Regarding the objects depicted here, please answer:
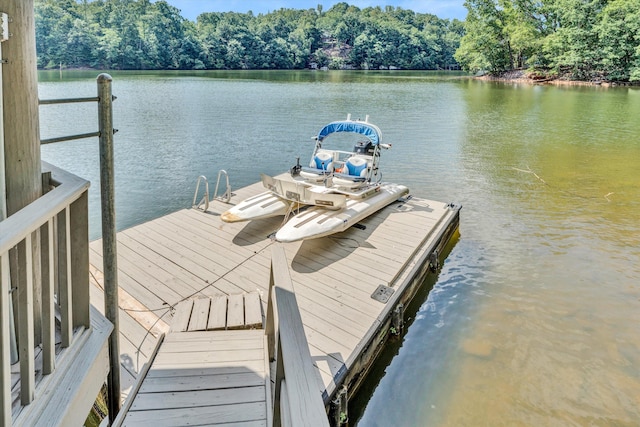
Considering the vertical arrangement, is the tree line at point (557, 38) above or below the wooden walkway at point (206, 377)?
above

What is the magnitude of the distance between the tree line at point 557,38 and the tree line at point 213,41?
28946 mm

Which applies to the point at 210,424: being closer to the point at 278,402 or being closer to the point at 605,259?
the point at 278,402

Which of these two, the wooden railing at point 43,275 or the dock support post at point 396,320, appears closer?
the wooden railing at point 43,275

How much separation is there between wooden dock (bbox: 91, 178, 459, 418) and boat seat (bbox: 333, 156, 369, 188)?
2.16ft

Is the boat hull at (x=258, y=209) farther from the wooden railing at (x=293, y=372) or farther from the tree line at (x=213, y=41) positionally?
the tree line at (x=213, y=41)

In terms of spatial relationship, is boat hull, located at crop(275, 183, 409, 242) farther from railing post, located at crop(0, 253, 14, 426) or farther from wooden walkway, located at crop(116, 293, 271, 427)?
railing post, located at crop(0, 253, 14, 426)

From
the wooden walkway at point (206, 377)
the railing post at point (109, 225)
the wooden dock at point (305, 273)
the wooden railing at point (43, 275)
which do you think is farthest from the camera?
the wooden dock at point (305, 273)

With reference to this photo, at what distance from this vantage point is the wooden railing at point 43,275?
1.19 m

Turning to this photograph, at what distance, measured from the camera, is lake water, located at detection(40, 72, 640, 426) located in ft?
15.0

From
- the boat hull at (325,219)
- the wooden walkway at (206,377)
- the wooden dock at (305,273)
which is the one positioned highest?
the boat hull at (325,219)

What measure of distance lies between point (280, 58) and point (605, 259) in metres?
75.6

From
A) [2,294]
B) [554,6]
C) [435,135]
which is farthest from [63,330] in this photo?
[554,6]

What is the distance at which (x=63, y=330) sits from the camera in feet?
5.66

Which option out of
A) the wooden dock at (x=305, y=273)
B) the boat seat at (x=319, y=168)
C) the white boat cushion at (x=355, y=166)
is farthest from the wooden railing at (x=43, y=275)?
the white boat cushion at (x=355, y=166)
